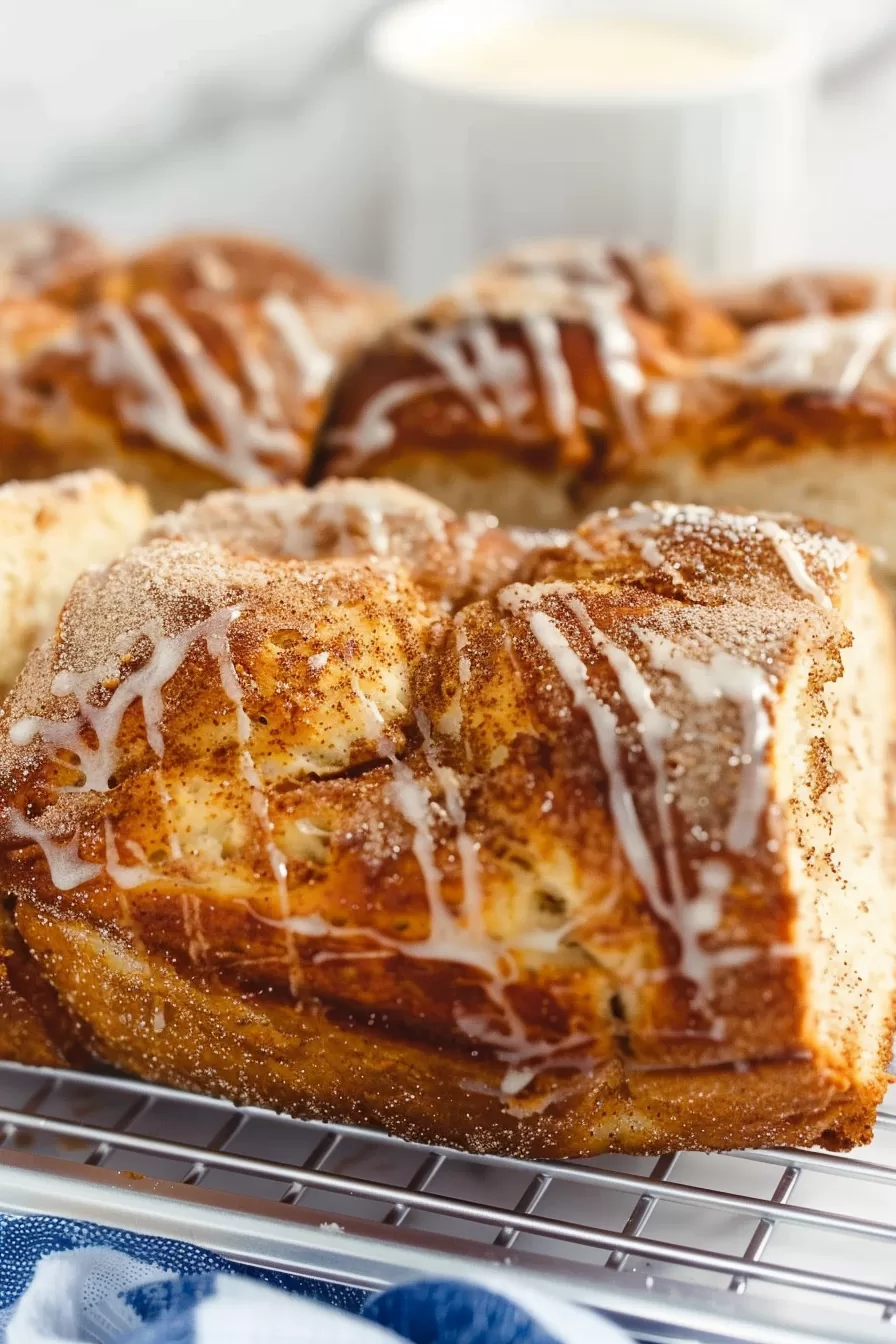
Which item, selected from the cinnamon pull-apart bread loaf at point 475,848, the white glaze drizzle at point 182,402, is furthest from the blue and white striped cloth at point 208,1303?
the white glaze drizzle at point 182,402

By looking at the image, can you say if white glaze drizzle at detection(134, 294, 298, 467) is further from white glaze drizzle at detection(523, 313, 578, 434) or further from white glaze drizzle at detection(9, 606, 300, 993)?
white glaze drizzle at detection(9, 606, 300, 993)

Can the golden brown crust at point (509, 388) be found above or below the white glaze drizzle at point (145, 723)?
below

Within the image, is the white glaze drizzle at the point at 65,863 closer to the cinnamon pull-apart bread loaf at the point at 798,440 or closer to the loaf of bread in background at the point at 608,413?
the loaf of bread in background at the point at 608,413

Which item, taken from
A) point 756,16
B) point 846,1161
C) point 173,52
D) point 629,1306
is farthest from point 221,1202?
point 173,52

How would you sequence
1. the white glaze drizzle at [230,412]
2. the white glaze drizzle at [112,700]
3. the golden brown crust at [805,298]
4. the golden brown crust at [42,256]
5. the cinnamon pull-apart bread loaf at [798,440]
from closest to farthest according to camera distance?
1. the white glaze drizzle at [112,700]
2. the cinnamon pull-apart bread loaf at [798,440]
3. the white glaze drizzle at [230,412]
4. the golden brown crust at [805,298]
5. the golden brown crust at [42,256]

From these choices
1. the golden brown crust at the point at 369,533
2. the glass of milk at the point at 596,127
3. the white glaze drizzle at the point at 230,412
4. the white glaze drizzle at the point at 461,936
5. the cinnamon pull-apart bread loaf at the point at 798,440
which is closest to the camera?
the white glaze drizzle at the point at 461,936

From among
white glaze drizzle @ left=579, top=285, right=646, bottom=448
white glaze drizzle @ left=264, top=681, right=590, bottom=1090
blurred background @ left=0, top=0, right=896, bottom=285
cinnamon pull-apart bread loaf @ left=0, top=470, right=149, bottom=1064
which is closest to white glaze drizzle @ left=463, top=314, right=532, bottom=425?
white glaze drizzle @ left=579, top=285, right=646, bottom=448
